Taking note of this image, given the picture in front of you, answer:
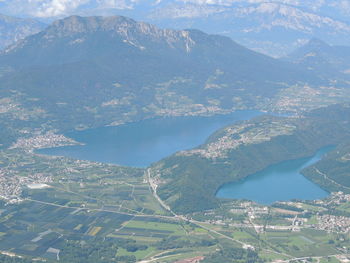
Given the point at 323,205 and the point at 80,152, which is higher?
the point at 323,205

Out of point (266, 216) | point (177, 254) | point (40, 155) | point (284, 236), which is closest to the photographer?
point (177, 254)

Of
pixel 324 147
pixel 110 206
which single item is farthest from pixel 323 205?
pixel 324 147

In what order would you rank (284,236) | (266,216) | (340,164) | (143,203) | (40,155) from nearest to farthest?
(284,236) → (266,216) → (143,203) → (340,164) → (40,155)

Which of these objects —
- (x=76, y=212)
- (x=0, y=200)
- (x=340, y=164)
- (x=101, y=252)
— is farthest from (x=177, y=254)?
(x=340, y=164)

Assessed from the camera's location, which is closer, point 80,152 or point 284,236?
point 284,236

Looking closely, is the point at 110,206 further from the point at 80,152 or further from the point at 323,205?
the point at 80,152

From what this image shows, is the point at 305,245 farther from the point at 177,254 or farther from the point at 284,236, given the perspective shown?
the point at 177,254
